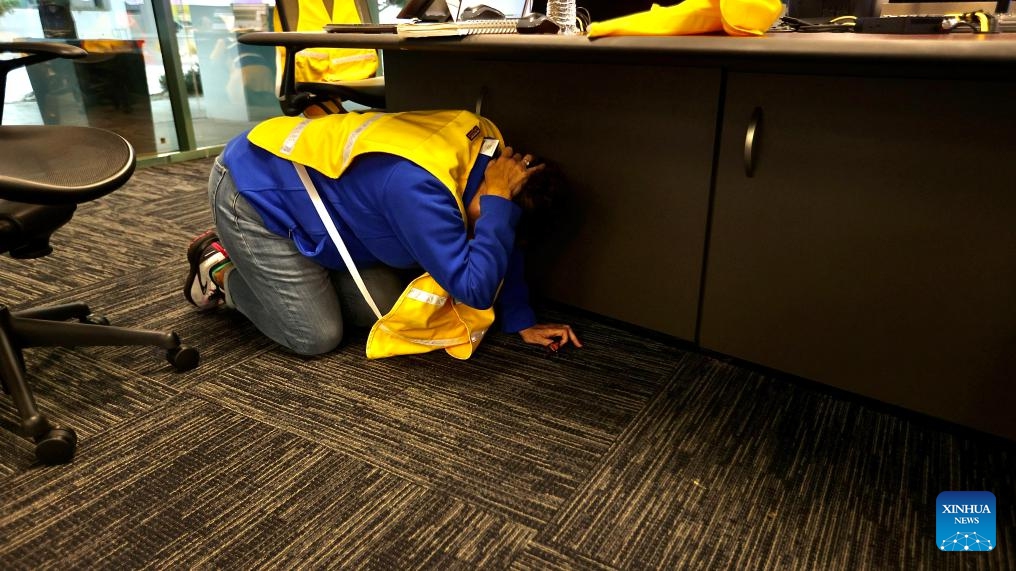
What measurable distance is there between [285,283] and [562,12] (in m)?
0.85

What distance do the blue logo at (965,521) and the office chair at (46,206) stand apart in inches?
58.3

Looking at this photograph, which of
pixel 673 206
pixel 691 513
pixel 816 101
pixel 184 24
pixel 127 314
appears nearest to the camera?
pixel 691 513

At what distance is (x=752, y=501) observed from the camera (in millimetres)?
1127

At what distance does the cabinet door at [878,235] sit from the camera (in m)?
1.10

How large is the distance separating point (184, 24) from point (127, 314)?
2.44 meters

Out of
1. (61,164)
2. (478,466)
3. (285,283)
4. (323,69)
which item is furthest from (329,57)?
(478,466)


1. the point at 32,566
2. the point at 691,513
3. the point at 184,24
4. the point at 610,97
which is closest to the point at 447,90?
the point at 610,97

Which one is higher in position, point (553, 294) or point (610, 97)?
point (610, 97)

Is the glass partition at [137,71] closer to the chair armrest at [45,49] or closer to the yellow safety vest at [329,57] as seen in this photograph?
the yellow safety vest at [329,57]

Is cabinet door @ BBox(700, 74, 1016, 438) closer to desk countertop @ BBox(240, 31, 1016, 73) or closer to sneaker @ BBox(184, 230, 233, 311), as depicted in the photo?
desk countertop @ BBox(240, 31, 1016, 73)

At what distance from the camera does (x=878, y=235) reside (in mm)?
1215

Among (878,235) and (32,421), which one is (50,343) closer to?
(32,421)

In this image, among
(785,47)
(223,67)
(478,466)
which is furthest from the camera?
(223,67)

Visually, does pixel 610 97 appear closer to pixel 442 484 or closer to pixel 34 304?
pixel 442 484
